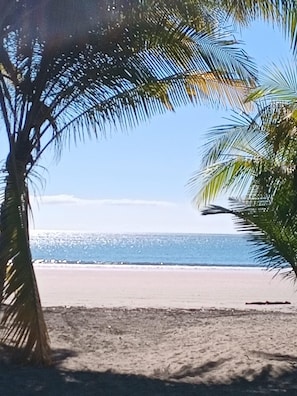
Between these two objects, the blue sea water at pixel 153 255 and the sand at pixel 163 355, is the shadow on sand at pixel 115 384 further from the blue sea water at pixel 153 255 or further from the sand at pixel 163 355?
the blue sea water at pixel 153 255

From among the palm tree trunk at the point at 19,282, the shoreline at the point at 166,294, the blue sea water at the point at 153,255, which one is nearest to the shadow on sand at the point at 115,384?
the palm tree trunk at the point at 19,282

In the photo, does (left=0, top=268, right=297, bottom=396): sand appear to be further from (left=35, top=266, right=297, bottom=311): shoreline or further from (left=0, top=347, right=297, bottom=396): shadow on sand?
(left=35, top=266, right=297, bottom=311): shoreline

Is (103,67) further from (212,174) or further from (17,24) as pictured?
(212,174)

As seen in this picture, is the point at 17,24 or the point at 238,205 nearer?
the point at 17,24

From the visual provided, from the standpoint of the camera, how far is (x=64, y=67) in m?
8.30

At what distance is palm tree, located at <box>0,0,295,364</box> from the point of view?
23.9 ft

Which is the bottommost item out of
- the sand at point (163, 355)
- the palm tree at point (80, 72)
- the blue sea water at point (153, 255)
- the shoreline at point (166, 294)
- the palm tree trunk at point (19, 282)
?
the blue sea water at point (153, 255)

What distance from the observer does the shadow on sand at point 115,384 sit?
6.57 metres

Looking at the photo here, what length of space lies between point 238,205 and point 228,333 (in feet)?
8.93

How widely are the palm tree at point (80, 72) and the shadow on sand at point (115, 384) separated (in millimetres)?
335

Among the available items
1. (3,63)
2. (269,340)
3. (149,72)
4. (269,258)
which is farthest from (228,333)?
(3,63)

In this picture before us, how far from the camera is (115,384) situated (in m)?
6.94

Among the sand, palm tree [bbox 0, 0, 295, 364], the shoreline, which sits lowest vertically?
the shoreline

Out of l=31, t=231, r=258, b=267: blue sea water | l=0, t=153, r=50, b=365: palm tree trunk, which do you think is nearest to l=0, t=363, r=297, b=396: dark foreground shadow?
l=0, t=153, r=50, b=365: palm tree trunk
